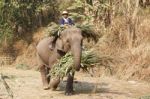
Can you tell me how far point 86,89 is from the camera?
12.9 m

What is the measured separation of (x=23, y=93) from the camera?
38.4ft

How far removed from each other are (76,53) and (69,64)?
55cm

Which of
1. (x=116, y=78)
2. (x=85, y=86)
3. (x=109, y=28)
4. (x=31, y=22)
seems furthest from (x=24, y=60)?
(x=85, y=86)

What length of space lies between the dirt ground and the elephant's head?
3.54 feet

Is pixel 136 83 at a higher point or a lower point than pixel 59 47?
lower

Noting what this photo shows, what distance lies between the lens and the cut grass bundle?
11.2m

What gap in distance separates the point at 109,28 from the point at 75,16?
2.67m

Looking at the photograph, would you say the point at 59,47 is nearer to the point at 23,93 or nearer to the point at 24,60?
the point at 23,93

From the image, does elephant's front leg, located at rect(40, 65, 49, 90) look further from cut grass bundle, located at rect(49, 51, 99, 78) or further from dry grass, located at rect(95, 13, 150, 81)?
dry grass, located at rect(95, 13, 150, 81)

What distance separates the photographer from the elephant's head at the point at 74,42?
10.6 m

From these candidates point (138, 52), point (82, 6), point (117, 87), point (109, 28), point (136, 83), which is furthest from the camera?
point (82, 6)

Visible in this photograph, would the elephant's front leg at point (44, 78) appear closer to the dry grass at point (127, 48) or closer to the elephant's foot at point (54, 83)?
the elephant's foot at point (54, 83)

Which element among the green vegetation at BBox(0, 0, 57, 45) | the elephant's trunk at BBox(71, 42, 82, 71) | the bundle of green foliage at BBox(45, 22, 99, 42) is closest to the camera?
the elephant's trunk at BBox(71, 42, 82, 71)

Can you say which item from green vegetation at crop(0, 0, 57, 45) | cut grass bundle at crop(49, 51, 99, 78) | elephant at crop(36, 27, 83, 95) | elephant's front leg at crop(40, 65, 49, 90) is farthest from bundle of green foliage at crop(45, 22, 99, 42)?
green vegetation at crop(0, 0, 57, 45)
